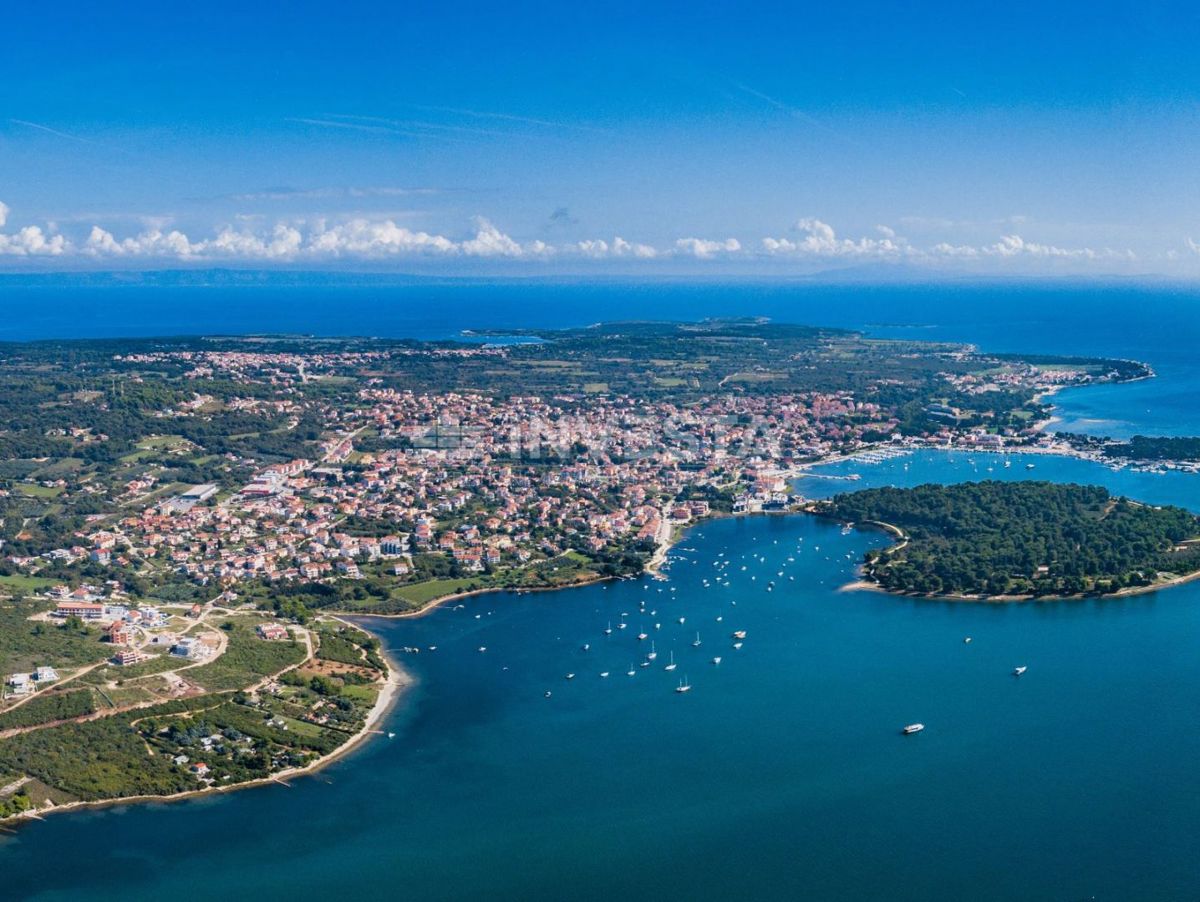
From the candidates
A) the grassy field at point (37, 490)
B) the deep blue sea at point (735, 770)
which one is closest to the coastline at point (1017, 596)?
the deep blue sea at point (735, 770)

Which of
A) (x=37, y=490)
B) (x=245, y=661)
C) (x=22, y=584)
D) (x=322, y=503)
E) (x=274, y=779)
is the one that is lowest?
(x=274, y=779)

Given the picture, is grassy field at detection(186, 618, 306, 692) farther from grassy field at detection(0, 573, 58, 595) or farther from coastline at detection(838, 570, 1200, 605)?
coastline at detection(838, 570, 1200, 605)

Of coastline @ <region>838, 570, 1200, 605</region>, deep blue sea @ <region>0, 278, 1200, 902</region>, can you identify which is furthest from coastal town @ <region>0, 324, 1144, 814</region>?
coastline @ <region>838, 570, 1200, 605</region>

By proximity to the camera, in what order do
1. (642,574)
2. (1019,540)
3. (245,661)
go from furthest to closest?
1. (1019,540)
2. (642,574)
3. (245,661)

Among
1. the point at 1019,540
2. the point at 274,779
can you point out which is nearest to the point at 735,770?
the point at 274,779

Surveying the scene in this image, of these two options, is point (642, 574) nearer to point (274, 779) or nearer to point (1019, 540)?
point (1019, 540)

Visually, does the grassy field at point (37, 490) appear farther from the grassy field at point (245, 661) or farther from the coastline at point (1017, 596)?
the coastline at point (1017, 596)

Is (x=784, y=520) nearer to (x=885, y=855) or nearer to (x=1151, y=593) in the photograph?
(x=1151, y=593)
